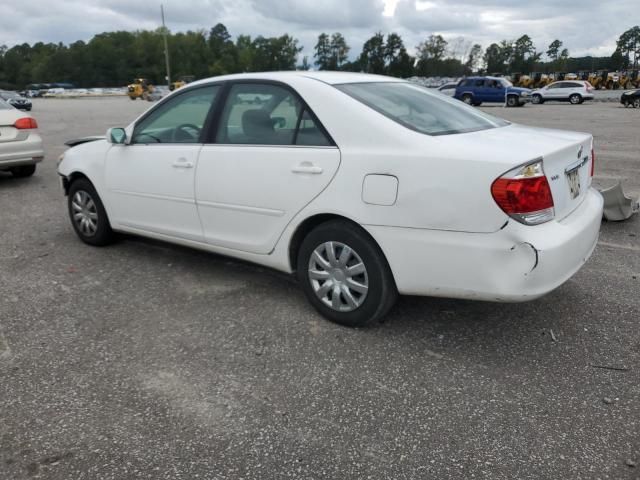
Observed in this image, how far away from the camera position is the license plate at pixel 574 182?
3.24m

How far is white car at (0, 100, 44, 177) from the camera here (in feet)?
27.2

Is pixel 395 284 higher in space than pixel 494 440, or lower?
higher

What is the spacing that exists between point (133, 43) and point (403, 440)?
489 ft

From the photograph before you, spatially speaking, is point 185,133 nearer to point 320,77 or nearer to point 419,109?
point 320,77

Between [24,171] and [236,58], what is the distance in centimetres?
13515

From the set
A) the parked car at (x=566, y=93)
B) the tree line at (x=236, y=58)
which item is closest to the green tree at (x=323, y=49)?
the tree line at (x=236, y=58)

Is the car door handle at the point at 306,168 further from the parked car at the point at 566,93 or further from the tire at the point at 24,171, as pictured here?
the parked car at the point at 566,93

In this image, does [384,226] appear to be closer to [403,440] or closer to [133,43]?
[403,440]

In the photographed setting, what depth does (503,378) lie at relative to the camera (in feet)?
9.83

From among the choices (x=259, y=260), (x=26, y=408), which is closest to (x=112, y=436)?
(x=26, y=408)

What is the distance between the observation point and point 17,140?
27.7 feet

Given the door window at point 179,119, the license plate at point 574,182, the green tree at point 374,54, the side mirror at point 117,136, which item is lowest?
the license plate at point 574,182

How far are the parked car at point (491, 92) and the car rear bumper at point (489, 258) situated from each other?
97.5 feet

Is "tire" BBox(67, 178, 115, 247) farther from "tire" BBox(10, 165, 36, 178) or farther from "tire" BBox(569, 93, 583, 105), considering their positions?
"tire" BBox(569, 93, 583, 105)
